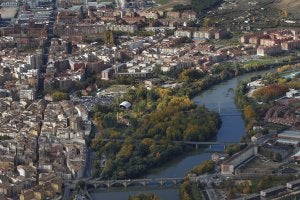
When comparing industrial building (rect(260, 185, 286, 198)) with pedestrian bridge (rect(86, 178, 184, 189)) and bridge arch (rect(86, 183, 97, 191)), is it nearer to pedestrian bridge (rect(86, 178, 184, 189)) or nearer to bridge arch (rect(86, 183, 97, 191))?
pedestrian bridge (rect(86, 178, 184, 189))

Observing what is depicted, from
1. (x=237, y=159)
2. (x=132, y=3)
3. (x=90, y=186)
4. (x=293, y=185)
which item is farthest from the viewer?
(x=132, y=3)

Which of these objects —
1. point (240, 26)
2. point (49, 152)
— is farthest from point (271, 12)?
point (49, 152)

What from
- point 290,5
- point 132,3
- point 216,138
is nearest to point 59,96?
point 216,138

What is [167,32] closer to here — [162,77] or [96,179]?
[162,77]

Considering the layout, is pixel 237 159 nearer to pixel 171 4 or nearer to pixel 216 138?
pixel 216 138

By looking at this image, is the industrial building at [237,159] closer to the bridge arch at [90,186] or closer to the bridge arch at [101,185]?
the bridge arch at [101,185]

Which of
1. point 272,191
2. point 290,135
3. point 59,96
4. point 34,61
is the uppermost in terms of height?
point 34,61
